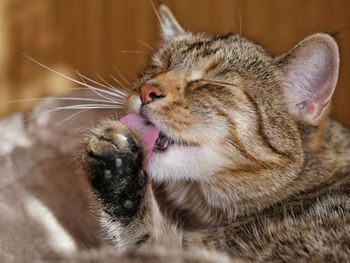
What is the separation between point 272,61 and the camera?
5.60 feet

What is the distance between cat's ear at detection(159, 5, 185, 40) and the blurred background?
728mm

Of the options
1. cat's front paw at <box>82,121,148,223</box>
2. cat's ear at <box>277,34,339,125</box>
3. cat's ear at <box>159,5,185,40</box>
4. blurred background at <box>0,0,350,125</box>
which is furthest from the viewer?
blurred background at <box>0,0,350,125</box>

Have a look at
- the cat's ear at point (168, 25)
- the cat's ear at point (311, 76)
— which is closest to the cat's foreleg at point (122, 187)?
the cat's ear at point (311, 76)

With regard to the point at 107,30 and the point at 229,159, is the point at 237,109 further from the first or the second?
the point at 107,30

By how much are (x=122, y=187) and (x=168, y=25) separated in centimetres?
78

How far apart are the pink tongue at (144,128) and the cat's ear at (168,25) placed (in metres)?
0.50

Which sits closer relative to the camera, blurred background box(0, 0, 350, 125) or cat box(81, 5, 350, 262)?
cat box(81, 5, 350, 262)

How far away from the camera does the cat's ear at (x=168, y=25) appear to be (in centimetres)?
198

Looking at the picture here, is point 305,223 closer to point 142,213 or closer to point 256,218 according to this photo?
point 256,218

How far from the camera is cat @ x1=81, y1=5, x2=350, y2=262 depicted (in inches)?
54.6

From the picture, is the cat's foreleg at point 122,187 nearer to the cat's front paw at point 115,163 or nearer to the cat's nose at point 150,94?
the cat's front paw at point 115,163

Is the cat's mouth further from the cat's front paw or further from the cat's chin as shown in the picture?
the cat's front paw

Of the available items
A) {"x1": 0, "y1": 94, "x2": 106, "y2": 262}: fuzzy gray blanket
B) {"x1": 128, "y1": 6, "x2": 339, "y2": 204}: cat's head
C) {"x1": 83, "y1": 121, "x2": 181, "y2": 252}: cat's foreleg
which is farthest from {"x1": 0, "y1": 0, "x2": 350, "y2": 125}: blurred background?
{"x1": 83, "y1": 121, "x2": 181, "y2": 252}: cat's foreleg

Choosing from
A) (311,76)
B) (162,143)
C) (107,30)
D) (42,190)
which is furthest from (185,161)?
(107,30)
